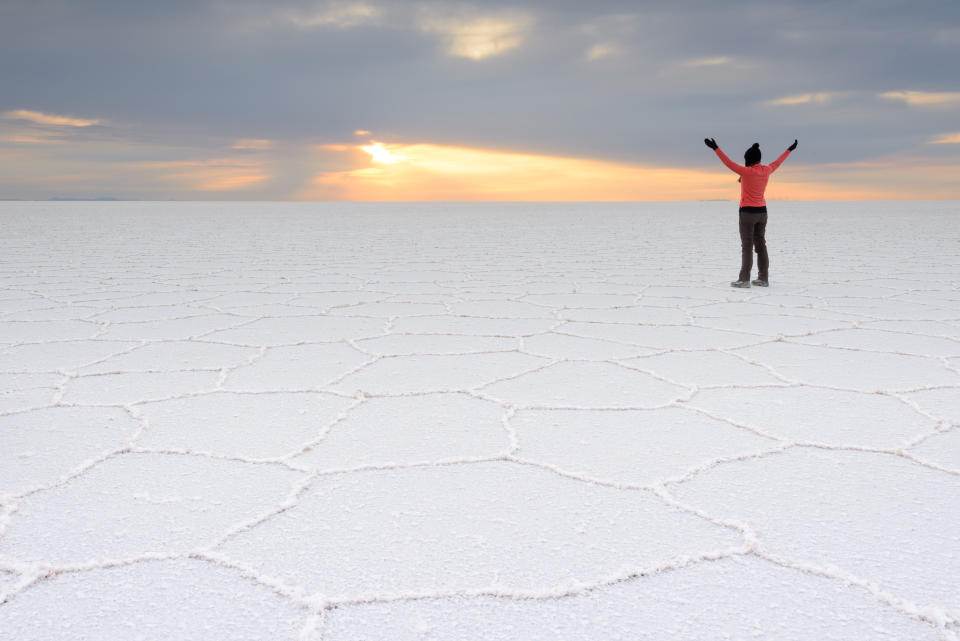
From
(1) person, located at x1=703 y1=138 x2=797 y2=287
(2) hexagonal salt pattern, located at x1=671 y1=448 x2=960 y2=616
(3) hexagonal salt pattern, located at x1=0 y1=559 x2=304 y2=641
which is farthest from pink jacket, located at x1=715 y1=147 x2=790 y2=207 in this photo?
(3) hexagonal salt pattern, located at x1=0 y1=559 x2=304 y2=641

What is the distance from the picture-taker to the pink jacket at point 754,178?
387 centimetres

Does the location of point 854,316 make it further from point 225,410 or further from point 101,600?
point 101,600

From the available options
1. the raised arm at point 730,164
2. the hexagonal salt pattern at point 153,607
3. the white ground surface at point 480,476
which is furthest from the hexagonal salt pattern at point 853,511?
the raised arm at point 730,164

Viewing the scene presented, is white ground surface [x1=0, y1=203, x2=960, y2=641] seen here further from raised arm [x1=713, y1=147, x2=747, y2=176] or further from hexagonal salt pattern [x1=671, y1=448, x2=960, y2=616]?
raised arm [x1=713, y1=147, x2=747, y2=176]

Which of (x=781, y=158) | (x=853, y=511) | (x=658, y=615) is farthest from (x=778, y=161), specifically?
(x=658, y=615)

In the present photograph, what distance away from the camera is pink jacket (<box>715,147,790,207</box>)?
387 cm

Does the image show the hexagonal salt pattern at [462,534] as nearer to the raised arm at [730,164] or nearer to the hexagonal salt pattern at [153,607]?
the hexagonal salt pattern at [153,607]

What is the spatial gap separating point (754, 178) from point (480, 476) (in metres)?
3.13

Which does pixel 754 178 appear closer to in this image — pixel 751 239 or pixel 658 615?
pixel 751 239

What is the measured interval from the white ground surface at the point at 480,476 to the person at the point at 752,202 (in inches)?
36.9

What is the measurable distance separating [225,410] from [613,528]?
1.01 m

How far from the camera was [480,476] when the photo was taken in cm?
132

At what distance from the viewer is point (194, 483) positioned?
1.28 m

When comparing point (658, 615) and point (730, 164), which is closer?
point (658, 615)
